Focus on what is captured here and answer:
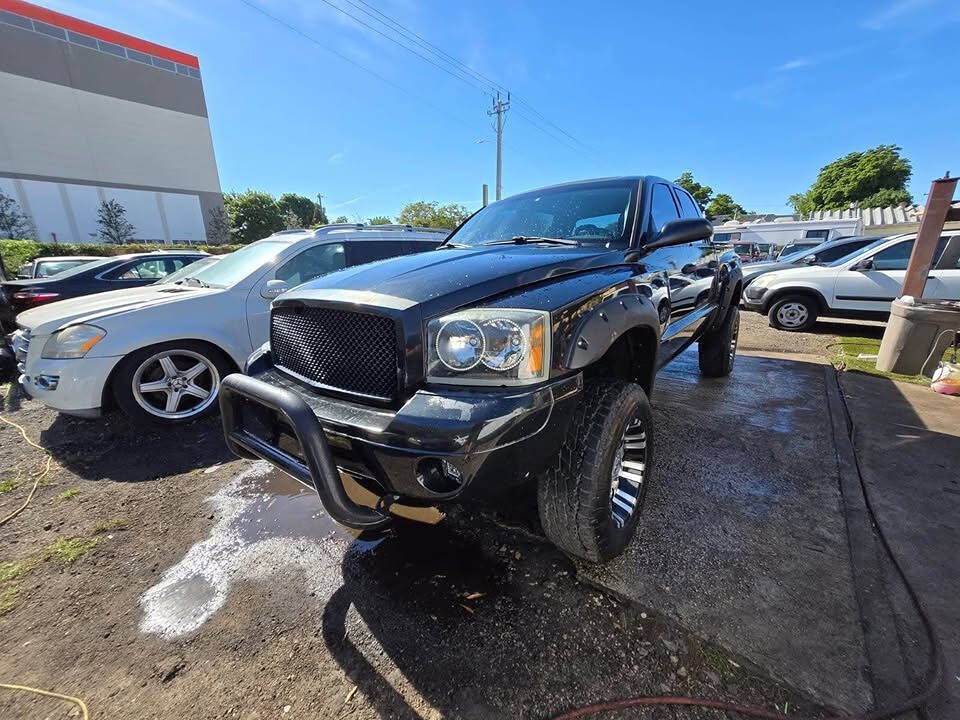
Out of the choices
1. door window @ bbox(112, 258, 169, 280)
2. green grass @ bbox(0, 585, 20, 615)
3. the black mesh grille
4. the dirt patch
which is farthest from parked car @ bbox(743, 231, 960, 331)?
door window @ bbox(112, 258, 169, 280)

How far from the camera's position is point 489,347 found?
1479 mm

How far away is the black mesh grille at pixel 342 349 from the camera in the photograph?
1.57 metres

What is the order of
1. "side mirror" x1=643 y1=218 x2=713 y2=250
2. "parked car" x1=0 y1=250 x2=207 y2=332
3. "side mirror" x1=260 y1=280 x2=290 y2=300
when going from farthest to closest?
"parked car" x1=0 y1=250 x2=207 y2=332
"side mirror" x1=260 y1=280 x2=290 y2=300
"side mirror" x1=643 y1=218 x2=713 y2=250

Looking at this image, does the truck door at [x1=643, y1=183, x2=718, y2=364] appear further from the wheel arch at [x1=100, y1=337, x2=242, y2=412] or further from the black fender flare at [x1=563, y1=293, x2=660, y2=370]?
the wheel arch at [x1=100, y1=337, x2=242, y2=412]

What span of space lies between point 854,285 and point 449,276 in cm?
855

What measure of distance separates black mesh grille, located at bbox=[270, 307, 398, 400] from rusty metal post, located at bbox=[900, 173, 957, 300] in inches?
264

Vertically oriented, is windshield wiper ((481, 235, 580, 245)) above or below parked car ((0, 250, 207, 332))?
above

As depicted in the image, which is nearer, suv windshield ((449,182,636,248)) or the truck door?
suv windshield ((449,182,636,248))

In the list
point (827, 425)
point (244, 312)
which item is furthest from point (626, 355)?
point (244, 312)

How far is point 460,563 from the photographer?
2021 millimetres

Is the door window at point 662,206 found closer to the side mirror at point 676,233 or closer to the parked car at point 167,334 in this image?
the side mirror at point 676,233

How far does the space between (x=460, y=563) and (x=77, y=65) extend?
174 feet

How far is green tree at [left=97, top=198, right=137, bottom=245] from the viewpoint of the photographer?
35750mm

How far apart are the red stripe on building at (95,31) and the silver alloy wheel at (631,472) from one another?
53.5 m
